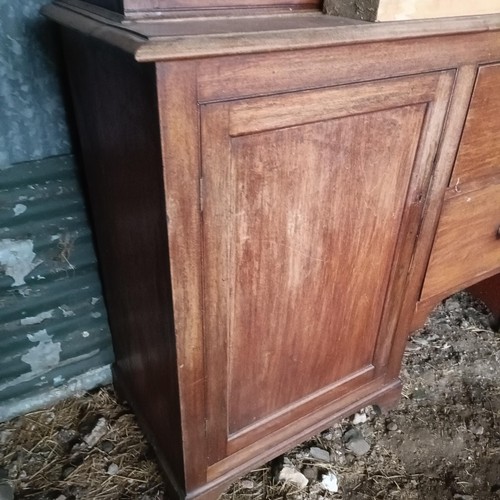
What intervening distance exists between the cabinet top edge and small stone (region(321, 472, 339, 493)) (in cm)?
101

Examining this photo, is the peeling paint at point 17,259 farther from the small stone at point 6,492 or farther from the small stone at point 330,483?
the small stone at point 330,483

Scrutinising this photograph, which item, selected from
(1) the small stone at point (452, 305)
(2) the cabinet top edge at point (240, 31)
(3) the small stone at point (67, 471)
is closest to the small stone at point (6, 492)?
(3) the small stone at point (67, 471)

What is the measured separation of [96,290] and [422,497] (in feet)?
3.14

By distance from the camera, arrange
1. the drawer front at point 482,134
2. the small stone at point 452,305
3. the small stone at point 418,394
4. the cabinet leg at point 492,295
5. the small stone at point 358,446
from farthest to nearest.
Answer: the small stone at point 452,305, the cabinet leg at point 492,295, the small stone at point 418,394, the small stone at point 358,446, the drawer front at point 482,134

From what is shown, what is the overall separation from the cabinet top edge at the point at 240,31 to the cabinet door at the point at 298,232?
0.28ft

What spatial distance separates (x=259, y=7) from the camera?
879 mm

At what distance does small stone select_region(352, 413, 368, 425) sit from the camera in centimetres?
151

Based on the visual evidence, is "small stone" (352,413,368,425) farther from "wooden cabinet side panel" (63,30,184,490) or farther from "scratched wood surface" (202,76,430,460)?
"wooden cabinet side panel" (63,30,184,490)

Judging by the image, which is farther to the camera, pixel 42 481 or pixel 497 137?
pixel 42 481

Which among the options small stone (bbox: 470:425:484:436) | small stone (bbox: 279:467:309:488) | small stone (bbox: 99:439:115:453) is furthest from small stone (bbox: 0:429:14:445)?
small stone (bbox: 470:425:484:436)

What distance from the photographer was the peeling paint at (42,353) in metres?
1.39

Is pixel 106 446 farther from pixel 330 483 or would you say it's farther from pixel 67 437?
pixel 330 483

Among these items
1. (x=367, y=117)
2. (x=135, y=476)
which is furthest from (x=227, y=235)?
(x=135, y=476)

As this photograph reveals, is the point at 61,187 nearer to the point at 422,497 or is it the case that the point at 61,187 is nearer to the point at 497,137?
the point at 497,137
